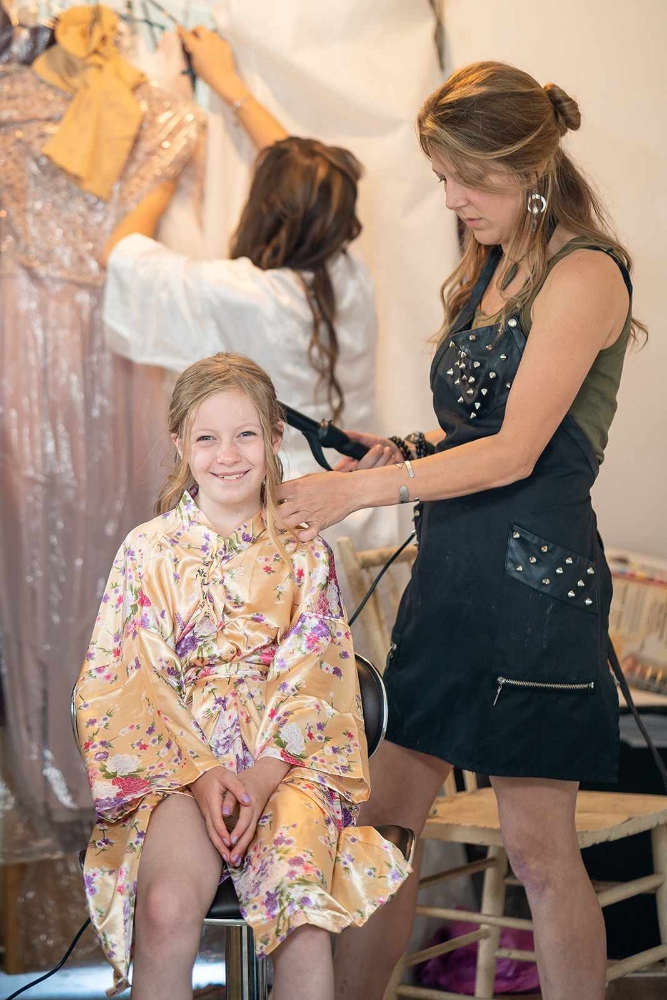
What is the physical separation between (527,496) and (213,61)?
1.51 m

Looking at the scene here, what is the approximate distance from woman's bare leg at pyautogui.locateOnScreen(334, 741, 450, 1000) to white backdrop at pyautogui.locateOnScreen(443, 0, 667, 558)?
4.56 ft

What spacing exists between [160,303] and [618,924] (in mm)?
1779

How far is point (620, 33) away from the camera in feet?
9.37

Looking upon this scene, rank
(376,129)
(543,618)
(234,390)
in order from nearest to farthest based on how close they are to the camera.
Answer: (543,618)
(234,390)
(376,129)

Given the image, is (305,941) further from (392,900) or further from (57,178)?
(57,178)

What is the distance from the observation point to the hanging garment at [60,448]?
2.54 m

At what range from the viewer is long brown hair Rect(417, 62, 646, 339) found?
1.58 m

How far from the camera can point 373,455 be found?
1.90 metres

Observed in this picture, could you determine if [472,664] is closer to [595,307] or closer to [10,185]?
[595,307]

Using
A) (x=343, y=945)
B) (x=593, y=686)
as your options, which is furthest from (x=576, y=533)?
(x=343, y=945)

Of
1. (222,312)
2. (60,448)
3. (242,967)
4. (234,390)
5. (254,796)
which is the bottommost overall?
(242,967)

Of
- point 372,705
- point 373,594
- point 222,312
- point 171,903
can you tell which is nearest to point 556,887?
point 372,705

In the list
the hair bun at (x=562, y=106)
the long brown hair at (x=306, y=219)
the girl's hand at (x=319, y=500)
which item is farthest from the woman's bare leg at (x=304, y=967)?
the long brown hair at (x=306, y=219)

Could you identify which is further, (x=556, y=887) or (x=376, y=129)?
(x=376, y=129)
